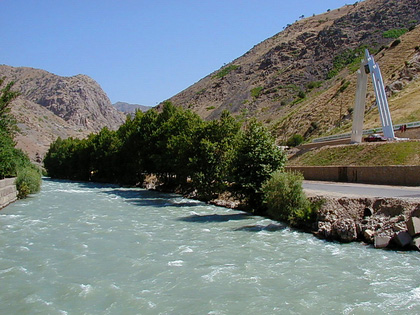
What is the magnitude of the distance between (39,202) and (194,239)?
1982 cm

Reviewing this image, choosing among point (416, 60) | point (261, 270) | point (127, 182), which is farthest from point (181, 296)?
point (416, 60)

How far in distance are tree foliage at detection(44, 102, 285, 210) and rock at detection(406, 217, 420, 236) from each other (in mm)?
9890

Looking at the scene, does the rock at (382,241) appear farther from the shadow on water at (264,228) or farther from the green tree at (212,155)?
the green tree at (212,155)

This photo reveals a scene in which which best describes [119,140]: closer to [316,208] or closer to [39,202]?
[39,202]

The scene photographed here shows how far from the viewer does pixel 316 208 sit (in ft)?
64.3

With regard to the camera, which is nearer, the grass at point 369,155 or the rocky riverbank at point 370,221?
the rocky riverbank at point 370,221

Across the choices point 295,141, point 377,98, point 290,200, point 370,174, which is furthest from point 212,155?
point 295,141

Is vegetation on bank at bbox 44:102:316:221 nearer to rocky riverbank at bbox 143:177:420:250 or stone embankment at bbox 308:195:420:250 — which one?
rocky riverbank at bbox 143:177:420:250

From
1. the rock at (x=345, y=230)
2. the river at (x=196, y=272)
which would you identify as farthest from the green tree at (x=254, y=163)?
the rock at (x=345, y=230)

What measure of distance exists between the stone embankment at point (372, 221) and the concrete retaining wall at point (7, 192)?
21497mm

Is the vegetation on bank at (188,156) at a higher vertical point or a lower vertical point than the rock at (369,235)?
higher

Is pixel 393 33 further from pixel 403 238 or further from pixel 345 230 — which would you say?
pixel 403 238

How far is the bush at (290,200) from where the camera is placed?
786 inches

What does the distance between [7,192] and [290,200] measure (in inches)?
848
